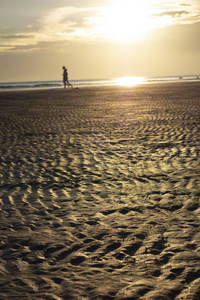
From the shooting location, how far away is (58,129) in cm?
1352

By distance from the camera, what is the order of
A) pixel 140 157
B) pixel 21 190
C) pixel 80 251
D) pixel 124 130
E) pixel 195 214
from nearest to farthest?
pixel 80 251, pixel 195 214, pixel 21 190, pixel 140 157, pixel 124 130

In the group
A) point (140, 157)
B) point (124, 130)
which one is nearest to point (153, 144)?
point (140, 157)

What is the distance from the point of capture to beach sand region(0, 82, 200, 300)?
3.56 metres

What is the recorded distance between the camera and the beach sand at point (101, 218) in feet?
11.7

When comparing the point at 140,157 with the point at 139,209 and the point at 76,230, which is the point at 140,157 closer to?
the point at 139,209

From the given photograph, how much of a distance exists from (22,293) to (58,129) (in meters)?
10.3

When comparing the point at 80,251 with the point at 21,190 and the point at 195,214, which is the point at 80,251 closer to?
the point at 195,214

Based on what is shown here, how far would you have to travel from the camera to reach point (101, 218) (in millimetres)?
5238

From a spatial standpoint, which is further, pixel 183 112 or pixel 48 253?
pixel 183 112

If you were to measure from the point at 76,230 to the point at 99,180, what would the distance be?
2.40m

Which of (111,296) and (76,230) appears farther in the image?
(76,230)

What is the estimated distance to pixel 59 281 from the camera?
11.8ft

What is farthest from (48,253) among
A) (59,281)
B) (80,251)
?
(59,281)

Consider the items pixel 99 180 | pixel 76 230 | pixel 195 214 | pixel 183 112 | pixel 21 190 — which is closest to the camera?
pixel 76 230
